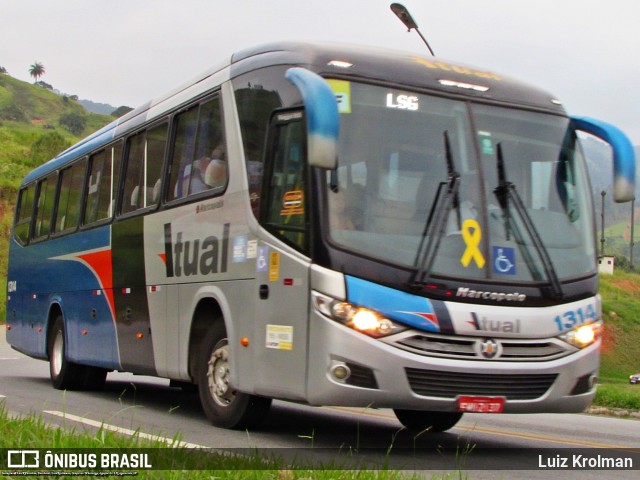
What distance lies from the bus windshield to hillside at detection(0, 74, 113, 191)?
7844 centimetres

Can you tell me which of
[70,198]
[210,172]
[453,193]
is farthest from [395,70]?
[70,198]

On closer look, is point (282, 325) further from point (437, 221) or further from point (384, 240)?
point (437, 221)

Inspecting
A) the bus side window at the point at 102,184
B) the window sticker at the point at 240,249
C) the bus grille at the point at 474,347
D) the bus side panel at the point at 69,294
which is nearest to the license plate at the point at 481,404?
the bus grille at the point at 474,347

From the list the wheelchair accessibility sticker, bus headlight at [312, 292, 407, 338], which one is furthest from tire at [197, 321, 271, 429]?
the wheelchair accessibility sticker

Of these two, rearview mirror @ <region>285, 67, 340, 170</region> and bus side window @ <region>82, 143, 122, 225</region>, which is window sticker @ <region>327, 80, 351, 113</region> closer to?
rearview mirror @ <region>285, 67, 340, 170</region>

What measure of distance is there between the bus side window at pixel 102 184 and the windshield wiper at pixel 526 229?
20.7 feet

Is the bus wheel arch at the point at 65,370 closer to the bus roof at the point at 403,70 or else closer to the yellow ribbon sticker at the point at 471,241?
the bus roof at the point at 403,70

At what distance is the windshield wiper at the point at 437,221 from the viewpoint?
27.2ft

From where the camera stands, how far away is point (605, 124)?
965 centimetres

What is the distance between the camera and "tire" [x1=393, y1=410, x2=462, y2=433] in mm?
10797

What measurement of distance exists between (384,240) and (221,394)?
2.62 meters

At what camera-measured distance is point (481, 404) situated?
27.2 feet

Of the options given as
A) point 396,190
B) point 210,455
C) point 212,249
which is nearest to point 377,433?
point 212,249

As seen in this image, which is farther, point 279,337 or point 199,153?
point 199,153
